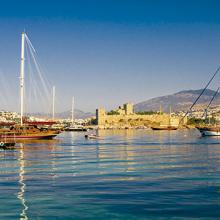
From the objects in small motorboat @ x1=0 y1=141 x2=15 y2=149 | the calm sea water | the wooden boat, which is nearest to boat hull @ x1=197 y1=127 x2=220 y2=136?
the wooden boat

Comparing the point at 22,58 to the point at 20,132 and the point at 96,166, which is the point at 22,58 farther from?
the point at 96,166

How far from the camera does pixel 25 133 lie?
78875 mm

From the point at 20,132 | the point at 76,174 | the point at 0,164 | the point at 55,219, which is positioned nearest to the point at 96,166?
the point at 76,174

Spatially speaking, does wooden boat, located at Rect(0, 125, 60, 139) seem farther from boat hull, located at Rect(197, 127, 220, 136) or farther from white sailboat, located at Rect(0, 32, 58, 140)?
boat hull, located at Rect(197, 127, 220, 136)

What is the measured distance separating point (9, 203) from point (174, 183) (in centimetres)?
868

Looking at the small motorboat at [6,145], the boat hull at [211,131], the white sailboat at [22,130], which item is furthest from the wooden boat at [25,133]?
the boat hull at [211,131]

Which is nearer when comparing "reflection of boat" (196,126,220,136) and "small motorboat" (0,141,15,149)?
"small motorboat" (0,141,15,149)

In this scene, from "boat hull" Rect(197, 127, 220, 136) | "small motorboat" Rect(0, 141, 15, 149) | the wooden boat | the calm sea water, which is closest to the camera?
the calm sea water

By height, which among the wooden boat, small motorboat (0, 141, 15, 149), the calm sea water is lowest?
the calm sea water

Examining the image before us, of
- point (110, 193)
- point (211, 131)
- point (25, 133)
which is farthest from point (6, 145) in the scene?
point (211, 131)

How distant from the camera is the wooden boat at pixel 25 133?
77.6 m

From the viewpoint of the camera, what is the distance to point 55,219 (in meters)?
15.9

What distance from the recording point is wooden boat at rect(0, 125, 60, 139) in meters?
77.6

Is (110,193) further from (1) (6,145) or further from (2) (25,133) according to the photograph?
(2) (25,133)
